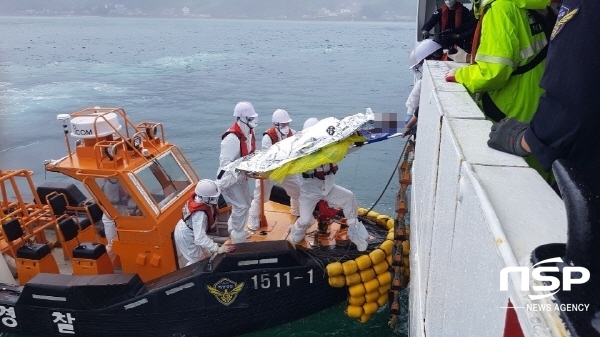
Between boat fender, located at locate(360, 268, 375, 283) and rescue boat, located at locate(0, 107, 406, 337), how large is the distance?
0.03 ft

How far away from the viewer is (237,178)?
5469 millimetres

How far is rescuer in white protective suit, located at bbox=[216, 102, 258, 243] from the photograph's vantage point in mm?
5602

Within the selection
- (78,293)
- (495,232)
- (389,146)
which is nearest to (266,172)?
(78,293)

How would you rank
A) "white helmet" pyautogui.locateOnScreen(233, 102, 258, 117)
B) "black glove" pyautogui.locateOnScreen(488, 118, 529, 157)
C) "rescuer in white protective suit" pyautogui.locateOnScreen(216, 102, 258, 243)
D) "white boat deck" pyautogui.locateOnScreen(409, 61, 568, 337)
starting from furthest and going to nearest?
"white helmet" pyautogui.locateOnScreen(233, 102, 258, 117), "rescuer in white protective suit" pyautogui.locateOnScreen(216, 102, 258, 243), "black glove" pyautogui.locateOnScreen(488, 118, 529, 157), "white boat deck" pyautogui.locateOnScreen(409, 61, 568, 337)

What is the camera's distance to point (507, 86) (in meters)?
2.96

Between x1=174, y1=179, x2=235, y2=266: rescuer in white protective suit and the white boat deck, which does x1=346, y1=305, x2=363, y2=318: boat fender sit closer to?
x1=174, y1=179, x2=235, y2=266: rescuer in white protective suit

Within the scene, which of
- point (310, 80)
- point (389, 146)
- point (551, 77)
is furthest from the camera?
point (310, 80)

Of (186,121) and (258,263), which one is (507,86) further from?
(186,121)

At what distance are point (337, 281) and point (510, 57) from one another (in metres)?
3.03

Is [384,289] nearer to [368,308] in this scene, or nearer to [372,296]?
[372,296]

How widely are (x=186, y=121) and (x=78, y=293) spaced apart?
15.6m

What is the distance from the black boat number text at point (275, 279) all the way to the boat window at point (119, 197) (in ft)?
4.96

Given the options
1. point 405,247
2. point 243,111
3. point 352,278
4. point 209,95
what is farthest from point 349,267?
point 209,95
